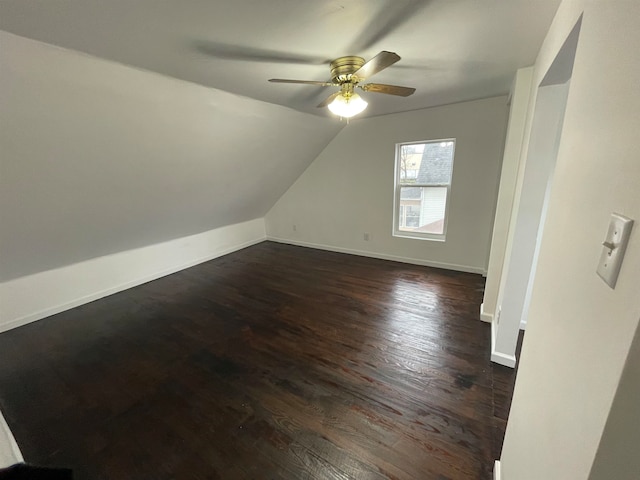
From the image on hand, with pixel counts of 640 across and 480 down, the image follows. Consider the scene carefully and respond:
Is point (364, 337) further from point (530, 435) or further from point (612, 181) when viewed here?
point (612, 181)

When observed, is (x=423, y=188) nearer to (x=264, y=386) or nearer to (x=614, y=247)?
(x=264, y=386)

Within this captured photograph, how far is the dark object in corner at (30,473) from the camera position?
1.03 metres

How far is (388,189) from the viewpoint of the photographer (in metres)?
3.90

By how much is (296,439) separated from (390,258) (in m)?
3.07

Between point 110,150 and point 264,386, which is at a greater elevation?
point 110,150

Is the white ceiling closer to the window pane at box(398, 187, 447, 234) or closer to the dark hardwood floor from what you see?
the window pane at box(398, 187, 447, 234)

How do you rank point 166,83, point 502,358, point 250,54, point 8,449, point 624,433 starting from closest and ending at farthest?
point 624,433 → point 8,449 → point 250,54 → point 166,83 → point 502,358

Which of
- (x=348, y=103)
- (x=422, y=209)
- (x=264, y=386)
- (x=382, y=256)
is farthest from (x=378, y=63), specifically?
(x=382, y=256)

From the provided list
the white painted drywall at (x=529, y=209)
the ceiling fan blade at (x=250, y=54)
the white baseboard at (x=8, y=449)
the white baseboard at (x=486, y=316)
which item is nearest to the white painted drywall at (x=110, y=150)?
the ceiling fan blade at (x=250, y=54)

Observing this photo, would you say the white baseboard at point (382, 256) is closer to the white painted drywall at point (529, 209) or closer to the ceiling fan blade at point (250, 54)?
the white painted drywall at point (529, 209)

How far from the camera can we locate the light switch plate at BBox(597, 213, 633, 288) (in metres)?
0.43

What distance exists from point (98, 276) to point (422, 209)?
4446mm

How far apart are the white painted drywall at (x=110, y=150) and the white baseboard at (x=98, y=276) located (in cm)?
13

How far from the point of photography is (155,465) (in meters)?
1.41
